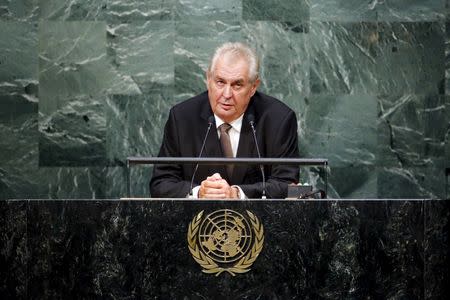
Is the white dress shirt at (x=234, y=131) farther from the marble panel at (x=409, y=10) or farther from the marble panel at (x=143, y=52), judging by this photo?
the marble panel at (x=409, y=10)

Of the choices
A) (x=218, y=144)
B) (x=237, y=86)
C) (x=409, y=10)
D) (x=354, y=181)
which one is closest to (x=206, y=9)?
(x=409, y=10)

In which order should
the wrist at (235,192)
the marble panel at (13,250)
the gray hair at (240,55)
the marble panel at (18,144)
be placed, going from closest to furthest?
1. the marble panel at (13,250)
2. the wrist at (235,192)
3. the gray hair at (240,55)
4. the marble panel at (18,144)

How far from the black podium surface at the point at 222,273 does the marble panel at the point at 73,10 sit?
134 inches

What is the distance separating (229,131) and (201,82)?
5.21 ft

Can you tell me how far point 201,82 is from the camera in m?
7.77

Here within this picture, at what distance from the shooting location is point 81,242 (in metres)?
4.50

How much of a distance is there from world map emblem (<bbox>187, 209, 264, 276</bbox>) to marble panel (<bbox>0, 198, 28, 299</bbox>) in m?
0.69

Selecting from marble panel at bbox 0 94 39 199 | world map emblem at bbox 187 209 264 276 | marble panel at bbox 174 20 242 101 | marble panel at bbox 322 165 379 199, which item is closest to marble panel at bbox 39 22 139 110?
marble panel at bbox 0 94 39 199

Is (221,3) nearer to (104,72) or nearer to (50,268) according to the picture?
(104,72)

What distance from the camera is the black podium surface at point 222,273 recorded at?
176 inches

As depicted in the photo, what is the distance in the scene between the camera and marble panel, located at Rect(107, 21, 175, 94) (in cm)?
773

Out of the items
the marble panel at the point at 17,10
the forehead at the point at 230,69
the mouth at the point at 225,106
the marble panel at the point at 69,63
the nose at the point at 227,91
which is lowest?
the mouth at the point at 225,106

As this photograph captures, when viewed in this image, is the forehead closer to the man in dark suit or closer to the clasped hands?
the man in dark suit

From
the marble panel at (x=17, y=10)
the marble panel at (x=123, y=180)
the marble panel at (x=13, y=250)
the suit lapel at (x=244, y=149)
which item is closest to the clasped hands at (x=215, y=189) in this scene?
the suit lapel at (x=244, y=149)
